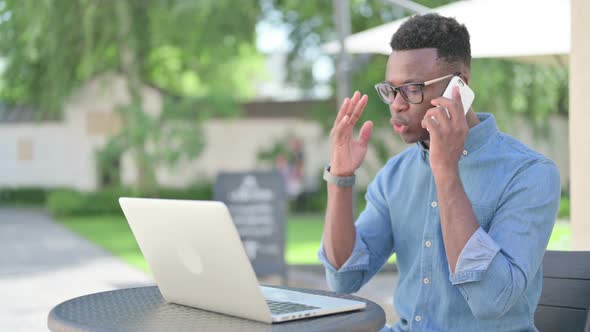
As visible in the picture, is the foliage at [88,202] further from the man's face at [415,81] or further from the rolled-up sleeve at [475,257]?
the rolled-up sleeve at [475,257]

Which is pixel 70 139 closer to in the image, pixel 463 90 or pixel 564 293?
pixel 564 293

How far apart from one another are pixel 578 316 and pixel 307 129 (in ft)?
84.7

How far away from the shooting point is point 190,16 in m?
21.1

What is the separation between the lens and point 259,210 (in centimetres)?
1034

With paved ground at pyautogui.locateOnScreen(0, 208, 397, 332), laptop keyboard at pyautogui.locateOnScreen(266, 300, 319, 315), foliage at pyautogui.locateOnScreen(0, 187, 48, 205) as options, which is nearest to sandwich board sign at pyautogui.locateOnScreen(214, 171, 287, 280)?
paved ground at pyautogui.locateOnScreen(0, 208, 397, 332)

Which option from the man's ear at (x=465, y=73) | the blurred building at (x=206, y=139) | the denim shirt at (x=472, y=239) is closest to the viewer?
the denim shirt at (x=472, y=239)

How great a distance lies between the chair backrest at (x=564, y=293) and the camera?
3.04 metres

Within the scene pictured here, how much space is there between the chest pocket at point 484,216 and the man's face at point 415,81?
27 cm

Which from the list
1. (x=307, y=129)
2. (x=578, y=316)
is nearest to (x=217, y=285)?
(x=578, y=316)

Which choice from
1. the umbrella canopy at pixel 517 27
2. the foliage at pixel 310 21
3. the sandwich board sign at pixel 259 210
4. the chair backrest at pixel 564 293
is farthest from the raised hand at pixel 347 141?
the foliage at pixel 310 21

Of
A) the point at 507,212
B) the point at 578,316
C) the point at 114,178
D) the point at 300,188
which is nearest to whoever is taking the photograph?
the point at 507,212


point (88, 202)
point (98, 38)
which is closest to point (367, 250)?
point (98, 38)

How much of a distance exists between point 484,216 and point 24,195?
30666 millimetres

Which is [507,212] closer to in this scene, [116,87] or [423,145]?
[423,145]
